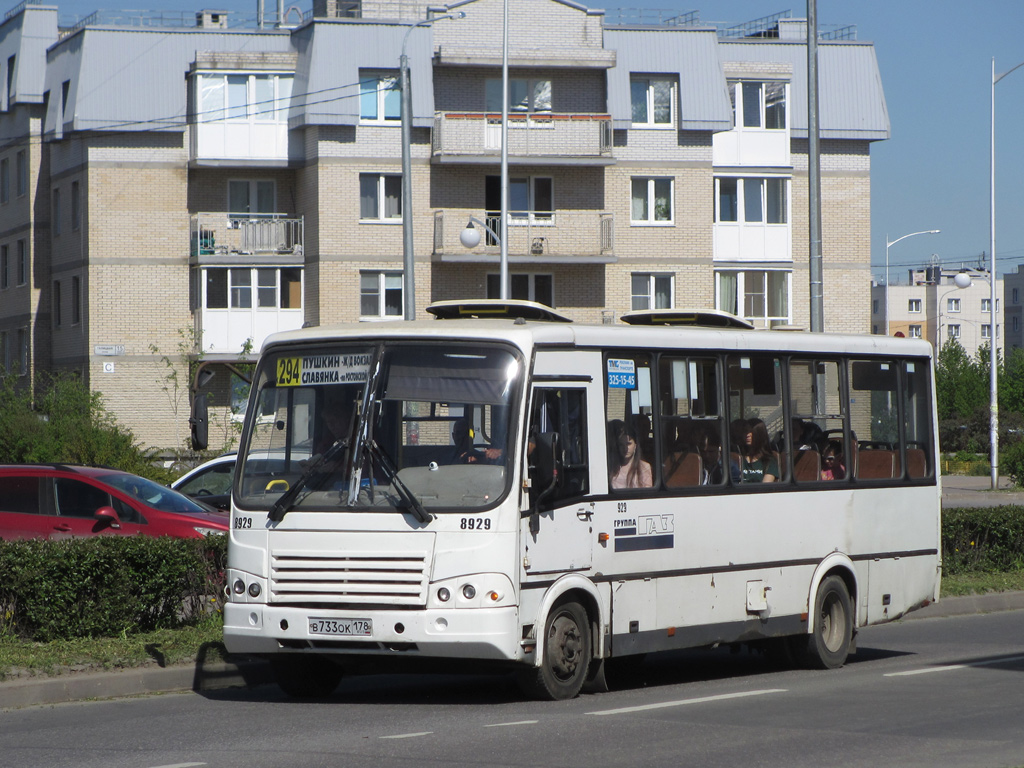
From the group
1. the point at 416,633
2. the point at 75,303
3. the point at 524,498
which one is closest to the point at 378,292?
the point at 75,303

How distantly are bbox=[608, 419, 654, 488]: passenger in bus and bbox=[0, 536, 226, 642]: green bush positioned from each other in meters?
3.88

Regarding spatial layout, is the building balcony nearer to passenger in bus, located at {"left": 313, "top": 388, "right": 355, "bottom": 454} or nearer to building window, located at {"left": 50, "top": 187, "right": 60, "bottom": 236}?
building window, located at {"left": 50, "top": 187, "right": 60, "bottom": 236}

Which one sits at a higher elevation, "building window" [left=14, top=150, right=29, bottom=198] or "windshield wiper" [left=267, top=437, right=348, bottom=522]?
"building window" [left=14, top=150, right=29, bottom=198]

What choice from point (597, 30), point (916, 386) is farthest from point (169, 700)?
A: point (597, 30)

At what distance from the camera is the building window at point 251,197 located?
48000 millimetres

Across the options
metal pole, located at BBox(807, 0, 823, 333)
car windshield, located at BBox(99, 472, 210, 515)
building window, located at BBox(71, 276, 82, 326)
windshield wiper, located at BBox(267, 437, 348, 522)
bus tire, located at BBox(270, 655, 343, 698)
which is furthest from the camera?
building window, located at BBox(71, 276, 82, 326)

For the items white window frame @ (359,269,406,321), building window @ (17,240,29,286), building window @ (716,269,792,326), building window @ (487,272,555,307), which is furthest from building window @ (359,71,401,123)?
building window @ (17,240,29,286)

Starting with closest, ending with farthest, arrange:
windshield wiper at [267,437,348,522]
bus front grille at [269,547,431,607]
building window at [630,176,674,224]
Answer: bus front grille at [269,547,431,607]
windshield wiper at [267,437,348,522]
building window at [630,176,674,224]

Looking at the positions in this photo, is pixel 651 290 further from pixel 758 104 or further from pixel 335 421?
pixel 335 421

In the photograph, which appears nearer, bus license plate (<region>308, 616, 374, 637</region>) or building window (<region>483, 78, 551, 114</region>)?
bus license plate (<region>308, 616, 374, 637</region>)

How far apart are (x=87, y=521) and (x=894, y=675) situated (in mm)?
9040

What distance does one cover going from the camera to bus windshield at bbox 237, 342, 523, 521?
985 centimetres

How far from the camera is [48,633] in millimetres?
11812

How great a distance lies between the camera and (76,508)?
16.9m
